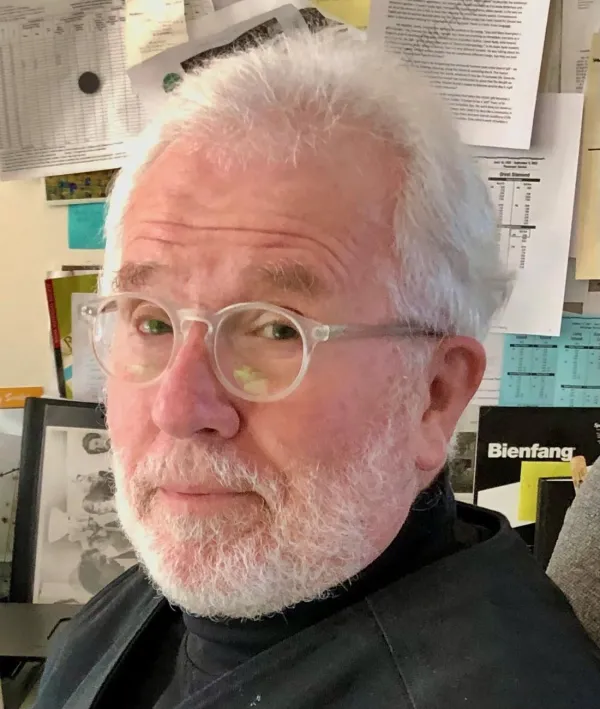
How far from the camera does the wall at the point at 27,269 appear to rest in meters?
1.38

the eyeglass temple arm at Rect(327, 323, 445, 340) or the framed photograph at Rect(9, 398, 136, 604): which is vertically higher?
the eyeglass temple arm at Rect(327, 323, 445, 340)

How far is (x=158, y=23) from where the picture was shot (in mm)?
1279

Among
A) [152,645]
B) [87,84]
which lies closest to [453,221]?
[152,645]

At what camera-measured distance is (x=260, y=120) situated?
0.77 m

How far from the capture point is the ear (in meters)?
0.80

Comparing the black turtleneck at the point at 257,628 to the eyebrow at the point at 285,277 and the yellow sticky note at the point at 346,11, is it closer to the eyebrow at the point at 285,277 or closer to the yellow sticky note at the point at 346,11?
the eyebrow at the point at 285,277

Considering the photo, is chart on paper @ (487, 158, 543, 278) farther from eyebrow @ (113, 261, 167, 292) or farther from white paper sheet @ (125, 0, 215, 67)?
eyebrow @ (113, 261, 167, 292)

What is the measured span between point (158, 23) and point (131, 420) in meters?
0.79

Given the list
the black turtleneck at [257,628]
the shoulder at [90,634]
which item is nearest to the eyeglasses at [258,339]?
the black turtleneck at [257,628]

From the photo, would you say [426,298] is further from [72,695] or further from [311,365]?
[72,695]

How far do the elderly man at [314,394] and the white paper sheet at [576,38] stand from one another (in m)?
0.55

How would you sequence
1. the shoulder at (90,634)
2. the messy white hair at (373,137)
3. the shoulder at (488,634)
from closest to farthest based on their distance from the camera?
the shoulder at (488,634) → the messy white hair at (373,137) → the shoulder at (90,634)

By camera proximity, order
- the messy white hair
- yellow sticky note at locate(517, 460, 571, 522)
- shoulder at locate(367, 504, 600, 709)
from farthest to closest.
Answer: yellow sticky note at locate(517, 460, 571, 522)
the messy white hair
shoulder at locate(367, 504, 600, 709)

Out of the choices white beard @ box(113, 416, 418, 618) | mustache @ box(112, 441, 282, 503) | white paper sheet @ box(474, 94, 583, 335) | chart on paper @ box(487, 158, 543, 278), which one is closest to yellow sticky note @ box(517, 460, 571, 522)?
white paper sheet @ box(474, 94, 583, 335)
